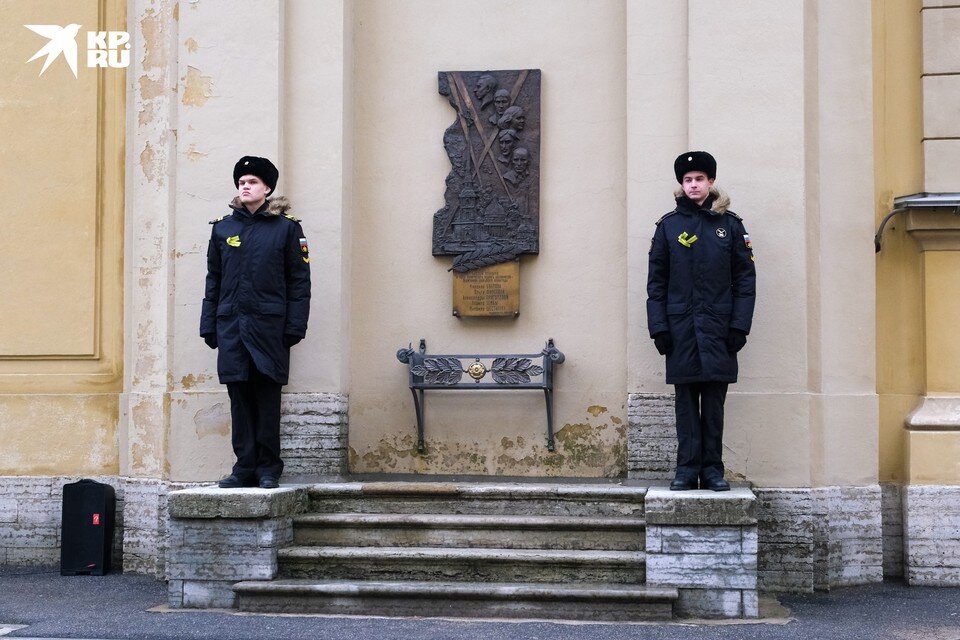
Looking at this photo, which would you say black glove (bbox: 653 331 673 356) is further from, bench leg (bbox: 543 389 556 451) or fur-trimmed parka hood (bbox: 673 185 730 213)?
bench leg (bbox: 543 389 556 451)

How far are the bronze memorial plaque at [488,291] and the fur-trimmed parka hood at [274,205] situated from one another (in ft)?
4.55

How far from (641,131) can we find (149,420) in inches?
148

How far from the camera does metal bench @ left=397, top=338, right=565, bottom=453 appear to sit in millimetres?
8258

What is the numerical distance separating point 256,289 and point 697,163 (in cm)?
265

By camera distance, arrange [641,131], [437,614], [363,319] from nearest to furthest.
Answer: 1. [437,614]
2. [641,131]
3. [363,319]

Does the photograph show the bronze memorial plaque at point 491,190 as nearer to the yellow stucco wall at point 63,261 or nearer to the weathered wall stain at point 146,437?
the weathered wall stain at point 146,437

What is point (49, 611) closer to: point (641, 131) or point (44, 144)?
point (44, 144)

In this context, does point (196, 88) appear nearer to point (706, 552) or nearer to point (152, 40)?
point (152, 40)

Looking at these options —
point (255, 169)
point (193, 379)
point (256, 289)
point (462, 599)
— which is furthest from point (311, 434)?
point (462, 599)

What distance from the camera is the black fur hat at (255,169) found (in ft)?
24.5

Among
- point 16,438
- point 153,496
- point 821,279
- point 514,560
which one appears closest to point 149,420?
point 153,496

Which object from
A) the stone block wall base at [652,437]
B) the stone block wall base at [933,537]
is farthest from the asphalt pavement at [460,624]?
the stone block wall base at [652,437]

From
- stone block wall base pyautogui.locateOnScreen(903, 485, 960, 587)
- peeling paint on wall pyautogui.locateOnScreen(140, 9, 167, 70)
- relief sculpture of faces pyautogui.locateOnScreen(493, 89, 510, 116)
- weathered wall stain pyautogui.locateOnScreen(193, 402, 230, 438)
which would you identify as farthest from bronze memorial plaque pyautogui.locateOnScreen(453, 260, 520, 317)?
stone block wall base pyautogui.locateOnScreen(903, 485, 960, 587)

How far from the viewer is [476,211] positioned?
8.40m
